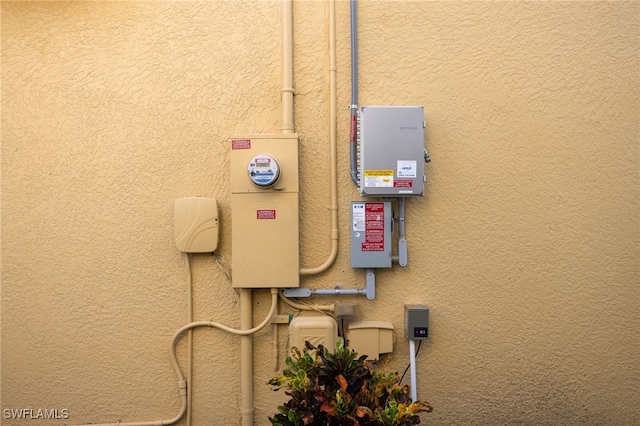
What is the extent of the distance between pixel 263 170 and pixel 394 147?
71 cm

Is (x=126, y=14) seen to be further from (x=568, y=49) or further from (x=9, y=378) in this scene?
(x=568, y=49)

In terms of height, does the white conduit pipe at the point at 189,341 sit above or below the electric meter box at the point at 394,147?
below

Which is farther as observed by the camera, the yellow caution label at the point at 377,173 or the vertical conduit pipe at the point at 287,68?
the vertical conduit pipe at the point at 287,68

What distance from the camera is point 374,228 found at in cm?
225

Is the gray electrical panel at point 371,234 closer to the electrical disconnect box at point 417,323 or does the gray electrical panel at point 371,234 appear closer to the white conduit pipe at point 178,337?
the electrical disconnect box at point 417,323

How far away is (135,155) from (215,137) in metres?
0.48

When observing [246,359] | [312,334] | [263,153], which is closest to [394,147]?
[263,153]

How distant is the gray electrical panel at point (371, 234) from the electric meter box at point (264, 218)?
1.12 ft

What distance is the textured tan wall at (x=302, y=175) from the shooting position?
231cm

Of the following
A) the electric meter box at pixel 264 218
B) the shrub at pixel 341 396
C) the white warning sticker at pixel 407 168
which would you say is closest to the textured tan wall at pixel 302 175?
the electric meter box at pixel 264 218

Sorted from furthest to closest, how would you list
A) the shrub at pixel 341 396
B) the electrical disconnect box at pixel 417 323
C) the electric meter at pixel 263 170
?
the electrical disconnect box at pixel 417 323
the electric meter at pixel 263 170
the shrub at pixel 341 396

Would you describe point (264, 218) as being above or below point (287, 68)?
below

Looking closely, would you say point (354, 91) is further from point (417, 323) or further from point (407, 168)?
point (417, 323)

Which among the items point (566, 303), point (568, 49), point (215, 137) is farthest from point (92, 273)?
point (568, 49)
